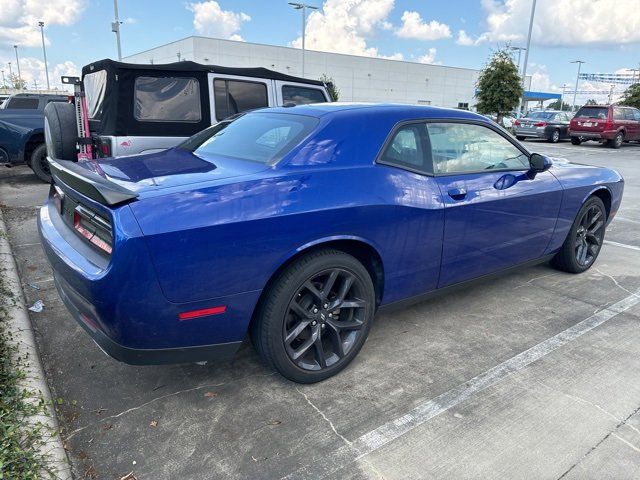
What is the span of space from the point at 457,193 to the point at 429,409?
4.52 ft

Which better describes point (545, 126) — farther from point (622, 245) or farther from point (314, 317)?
point (314, 317)

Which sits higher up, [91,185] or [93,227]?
[91,185]

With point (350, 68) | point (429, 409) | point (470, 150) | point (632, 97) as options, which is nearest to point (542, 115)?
point (632, 97)

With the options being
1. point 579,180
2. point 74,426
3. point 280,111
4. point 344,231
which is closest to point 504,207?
point 579,180

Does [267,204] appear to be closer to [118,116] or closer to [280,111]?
[280,111]

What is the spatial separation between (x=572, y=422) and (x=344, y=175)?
1.78 metres

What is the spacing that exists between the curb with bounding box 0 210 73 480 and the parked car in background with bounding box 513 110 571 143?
22222 millimetres

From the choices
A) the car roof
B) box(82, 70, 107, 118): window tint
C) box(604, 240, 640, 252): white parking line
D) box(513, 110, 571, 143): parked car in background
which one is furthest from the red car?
box(82, 70, 107, 118): window tint

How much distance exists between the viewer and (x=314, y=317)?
107 inches

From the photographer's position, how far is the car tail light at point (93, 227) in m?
2.33

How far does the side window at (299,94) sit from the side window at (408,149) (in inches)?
Result: 165

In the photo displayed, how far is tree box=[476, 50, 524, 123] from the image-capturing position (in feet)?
68.7

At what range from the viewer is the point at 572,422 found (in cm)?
254

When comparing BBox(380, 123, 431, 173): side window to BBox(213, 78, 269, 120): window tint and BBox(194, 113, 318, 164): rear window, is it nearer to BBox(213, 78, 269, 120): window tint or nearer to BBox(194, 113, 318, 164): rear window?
BBox(194, 113, 318, 164): rear window
